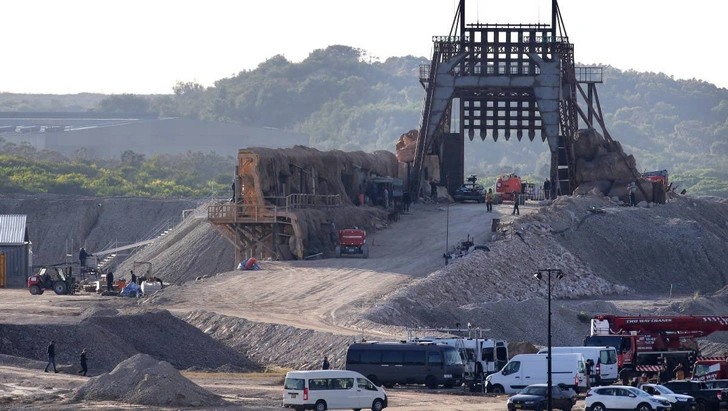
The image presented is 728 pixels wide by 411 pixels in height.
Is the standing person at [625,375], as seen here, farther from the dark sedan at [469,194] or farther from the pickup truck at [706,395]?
the dark sedan at [469,194]

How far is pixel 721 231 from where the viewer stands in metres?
91.9

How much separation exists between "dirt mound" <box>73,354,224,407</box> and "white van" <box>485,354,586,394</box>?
9864mm

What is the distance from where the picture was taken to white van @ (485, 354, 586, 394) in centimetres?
4512

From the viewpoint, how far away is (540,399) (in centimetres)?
4041

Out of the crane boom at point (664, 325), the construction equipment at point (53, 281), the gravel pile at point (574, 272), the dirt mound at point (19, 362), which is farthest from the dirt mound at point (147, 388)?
the construction equipment at point (53, 281)

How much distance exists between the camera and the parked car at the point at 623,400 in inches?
1588

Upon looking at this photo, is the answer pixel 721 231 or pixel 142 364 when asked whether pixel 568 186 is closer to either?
pixel 721 231

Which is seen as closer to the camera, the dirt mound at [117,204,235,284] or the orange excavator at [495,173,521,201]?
the dirt mound at [117,204,235,284]

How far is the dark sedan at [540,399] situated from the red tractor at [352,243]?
3205 centimetres

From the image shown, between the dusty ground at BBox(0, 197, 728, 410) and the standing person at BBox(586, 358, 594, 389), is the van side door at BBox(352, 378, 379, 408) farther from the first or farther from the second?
the standing person at BBox(586, 358, 594, 389)

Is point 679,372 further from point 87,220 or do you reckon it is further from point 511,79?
point 87,220

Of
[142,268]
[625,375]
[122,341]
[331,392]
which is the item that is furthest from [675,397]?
[142,268]

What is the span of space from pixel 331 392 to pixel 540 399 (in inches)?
224

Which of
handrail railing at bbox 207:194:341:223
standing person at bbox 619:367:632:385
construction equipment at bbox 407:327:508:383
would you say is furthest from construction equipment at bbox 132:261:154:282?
standing person at bbox 619:367:632:385
